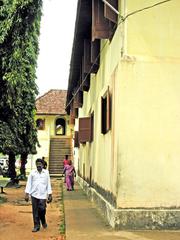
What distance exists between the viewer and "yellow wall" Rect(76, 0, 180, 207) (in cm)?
926

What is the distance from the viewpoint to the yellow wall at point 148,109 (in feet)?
30.4

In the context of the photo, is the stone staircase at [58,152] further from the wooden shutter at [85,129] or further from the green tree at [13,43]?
the green tree at [13,43]

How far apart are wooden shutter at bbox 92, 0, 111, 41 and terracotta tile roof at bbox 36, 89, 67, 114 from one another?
30.5 meters

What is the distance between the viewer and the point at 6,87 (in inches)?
502

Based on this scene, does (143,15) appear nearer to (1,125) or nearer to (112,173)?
(112,173)

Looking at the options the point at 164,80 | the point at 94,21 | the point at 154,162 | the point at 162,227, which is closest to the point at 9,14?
the point at 94,21

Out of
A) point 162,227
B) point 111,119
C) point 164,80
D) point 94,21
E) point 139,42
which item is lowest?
point 162,227

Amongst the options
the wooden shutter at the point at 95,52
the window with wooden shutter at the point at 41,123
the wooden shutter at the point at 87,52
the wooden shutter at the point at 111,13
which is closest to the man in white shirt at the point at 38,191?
the wooden shutter at the point at 111,13

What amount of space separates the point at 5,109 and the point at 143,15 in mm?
6282

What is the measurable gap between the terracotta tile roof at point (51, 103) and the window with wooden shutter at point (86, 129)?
80.6 ft

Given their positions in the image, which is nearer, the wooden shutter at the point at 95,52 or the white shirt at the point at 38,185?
the white shirt at the point at 38,185

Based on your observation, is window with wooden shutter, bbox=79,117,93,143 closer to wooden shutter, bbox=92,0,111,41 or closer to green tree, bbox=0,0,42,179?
green tree, bbox=0,0,42,179

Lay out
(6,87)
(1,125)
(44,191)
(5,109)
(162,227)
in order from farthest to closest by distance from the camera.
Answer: (1,125) → (5,109) → (6,87) → (44,191) → (162,227)

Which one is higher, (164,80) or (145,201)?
(164,80)
